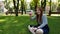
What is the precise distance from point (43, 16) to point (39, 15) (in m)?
0.12

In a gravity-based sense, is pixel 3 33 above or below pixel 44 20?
below

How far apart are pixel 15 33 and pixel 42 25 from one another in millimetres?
2449

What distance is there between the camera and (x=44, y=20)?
5508mm

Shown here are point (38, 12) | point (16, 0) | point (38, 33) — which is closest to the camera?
point (38, 33)

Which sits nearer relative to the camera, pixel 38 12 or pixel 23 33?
pixel 38 12

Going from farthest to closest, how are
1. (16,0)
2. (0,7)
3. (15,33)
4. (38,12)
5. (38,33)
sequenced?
(0,7)
(16,0)
(15,33)
(38,12)
(38,33)

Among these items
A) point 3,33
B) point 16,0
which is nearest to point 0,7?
point 16,0

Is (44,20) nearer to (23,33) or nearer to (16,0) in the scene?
(23,33)

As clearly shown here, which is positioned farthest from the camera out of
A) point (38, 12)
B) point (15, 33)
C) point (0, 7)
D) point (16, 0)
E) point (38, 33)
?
point (0, 7)

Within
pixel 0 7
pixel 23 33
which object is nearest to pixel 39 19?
pixel 23 33

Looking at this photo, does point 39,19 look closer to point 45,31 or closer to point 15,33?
point 45,31

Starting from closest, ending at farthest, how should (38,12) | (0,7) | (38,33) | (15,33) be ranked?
(38,33), (38,12), (15,33), (0,7)

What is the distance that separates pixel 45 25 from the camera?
18.5 ft

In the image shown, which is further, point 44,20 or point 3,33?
point 3,33
